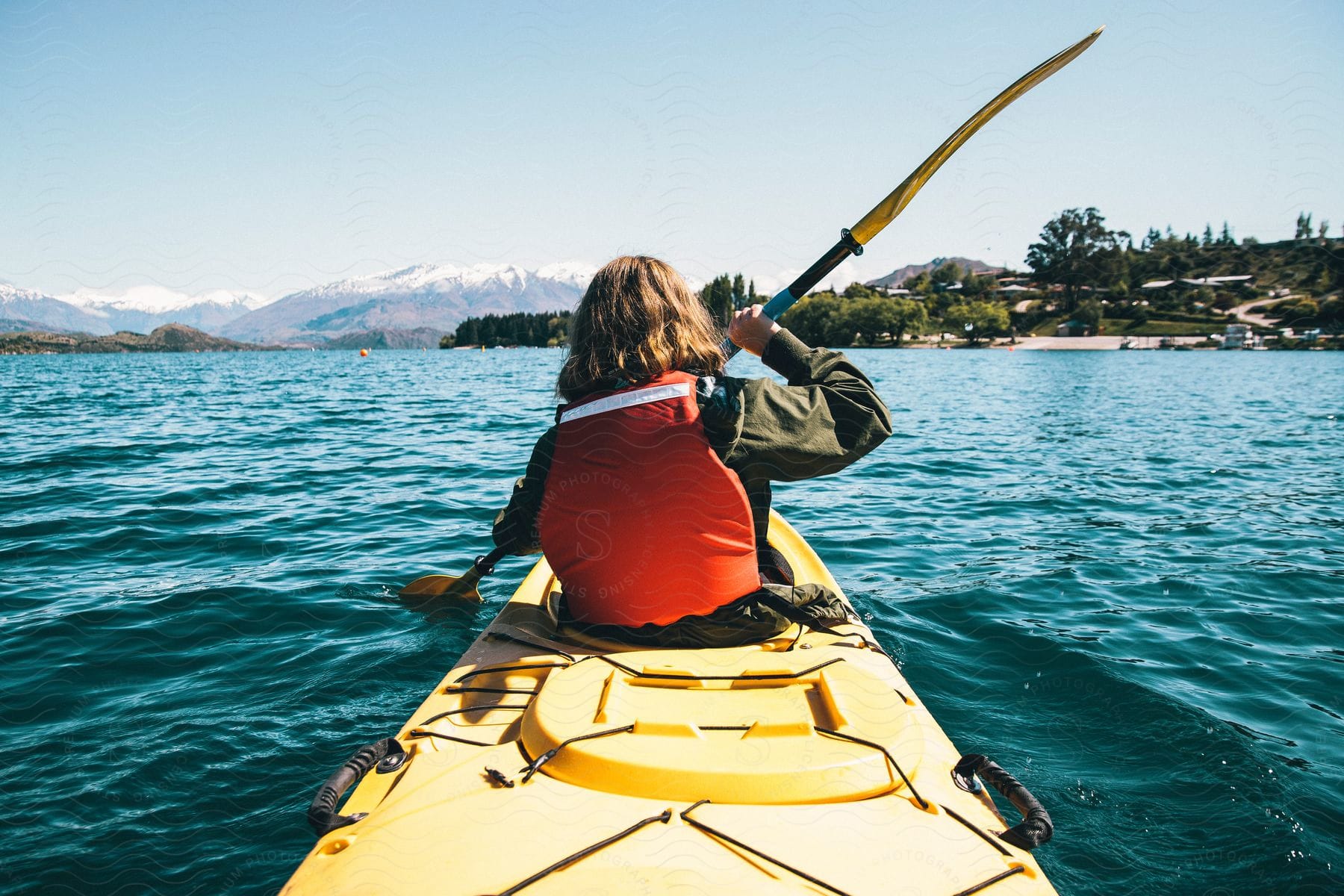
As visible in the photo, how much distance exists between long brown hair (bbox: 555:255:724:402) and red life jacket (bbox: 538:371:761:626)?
0.08 metres

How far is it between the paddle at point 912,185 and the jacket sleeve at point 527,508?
A: 6.14 ft

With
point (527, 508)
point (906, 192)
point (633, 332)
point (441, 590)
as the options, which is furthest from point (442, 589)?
point (906, 192)

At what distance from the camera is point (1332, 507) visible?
29.8ft

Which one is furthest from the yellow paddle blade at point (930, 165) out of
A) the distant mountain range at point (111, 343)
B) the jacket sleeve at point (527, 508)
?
the distant mountain range at point (111, 343)

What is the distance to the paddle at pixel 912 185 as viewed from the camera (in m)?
4.07

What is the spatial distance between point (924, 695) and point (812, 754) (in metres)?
2.76

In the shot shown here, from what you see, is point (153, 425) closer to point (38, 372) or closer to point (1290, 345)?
point (38, 372)

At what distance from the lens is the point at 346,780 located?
7.23 feet

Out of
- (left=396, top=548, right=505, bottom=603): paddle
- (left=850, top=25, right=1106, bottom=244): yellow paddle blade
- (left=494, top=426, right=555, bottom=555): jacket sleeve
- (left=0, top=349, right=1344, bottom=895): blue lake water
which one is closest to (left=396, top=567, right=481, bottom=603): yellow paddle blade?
(left=396, top=548, right=505, bottom=603): paddle

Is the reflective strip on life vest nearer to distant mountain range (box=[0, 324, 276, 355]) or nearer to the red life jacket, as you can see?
the red life jacket

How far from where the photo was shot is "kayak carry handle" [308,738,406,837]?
6.72 feet

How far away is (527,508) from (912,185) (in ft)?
9.68

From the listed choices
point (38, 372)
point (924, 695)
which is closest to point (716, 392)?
point (924, 695)

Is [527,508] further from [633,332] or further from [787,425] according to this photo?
[787,425]
